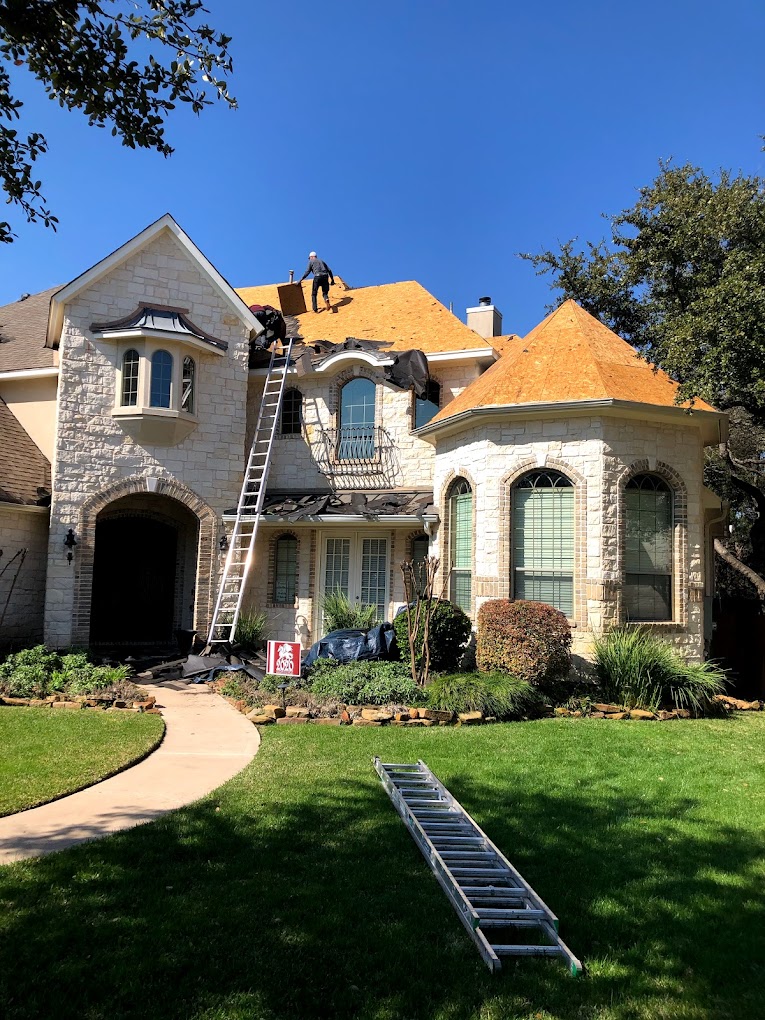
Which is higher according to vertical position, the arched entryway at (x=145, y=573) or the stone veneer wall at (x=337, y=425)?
the stone veneer wall at (x=337, y=425)

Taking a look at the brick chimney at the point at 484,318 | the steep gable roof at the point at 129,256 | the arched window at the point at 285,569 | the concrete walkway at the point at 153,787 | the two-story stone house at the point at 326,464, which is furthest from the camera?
the brick chimney at the point at 484,318

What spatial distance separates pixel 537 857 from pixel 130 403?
41.0ft

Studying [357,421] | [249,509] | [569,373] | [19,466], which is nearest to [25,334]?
[19,466]

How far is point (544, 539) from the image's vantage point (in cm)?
1235

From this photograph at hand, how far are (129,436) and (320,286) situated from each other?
26.5 feet

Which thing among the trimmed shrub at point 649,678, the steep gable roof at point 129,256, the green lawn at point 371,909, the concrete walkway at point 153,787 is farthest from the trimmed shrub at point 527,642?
the steep gable roof at point 129,256

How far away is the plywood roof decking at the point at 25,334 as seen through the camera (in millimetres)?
16234

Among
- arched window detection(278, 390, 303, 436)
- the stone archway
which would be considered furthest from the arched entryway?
arched window detection(278, 390, 303, 436)

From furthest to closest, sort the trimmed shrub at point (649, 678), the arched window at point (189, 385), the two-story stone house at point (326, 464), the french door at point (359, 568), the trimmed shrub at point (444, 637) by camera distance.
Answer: the french door at point (359, 568) → the arched window at point (189, 385) → the two-story stone house at point (326, 464) → the trimmed shrub at point (444, 637) → the trimmed shrub at point (649, 678)

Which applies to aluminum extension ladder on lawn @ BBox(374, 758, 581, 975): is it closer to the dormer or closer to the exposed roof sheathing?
the dormer

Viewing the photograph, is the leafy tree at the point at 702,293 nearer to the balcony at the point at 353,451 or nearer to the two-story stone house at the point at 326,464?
the two-story stone house at the point at 326,464

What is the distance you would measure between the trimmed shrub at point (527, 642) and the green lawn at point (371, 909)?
11.6 ft

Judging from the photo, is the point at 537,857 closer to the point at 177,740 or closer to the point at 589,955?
the point at 589,955

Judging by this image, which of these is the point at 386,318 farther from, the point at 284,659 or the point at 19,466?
the point at 284,659
